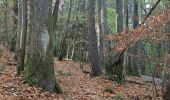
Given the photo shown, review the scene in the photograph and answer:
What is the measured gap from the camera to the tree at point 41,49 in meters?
9.96

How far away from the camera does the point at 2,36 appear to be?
30375 millimetres

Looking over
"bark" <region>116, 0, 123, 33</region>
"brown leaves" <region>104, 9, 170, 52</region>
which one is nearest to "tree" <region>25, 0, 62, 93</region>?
"brown leaves" <region>104, 9, 170, 52</region>

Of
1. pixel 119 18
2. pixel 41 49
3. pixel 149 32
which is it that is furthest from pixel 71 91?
pixel 119 18

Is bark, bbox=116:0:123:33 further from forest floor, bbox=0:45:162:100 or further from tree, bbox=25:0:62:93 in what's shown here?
tree, bbox=25:0:62:93

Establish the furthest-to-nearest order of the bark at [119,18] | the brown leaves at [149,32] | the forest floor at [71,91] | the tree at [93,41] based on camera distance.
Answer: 1. the bark at [119,18]
2. the tree at [93,41]
3. the brown leaves at [149,32]
4. the forest floor at [71,91]

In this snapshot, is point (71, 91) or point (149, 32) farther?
point (149, 32)

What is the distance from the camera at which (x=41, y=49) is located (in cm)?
998

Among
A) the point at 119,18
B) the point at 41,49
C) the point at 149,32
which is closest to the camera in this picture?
the point at 41,49

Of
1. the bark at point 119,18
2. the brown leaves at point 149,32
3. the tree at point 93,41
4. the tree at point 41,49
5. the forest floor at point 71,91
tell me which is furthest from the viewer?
the bark at point 119,18

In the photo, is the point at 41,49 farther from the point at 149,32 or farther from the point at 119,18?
the point at 119,18

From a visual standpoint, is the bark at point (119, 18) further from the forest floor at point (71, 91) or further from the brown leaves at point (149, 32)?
the forest floor at point (71, 91)

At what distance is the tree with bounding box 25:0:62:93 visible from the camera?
9.96 metres

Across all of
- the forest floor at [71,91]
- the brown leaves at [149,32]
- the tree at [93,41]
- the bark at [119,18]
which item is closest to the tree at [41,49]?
the forest floor at [71,91]

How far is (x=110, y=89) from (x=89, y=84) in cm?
103
